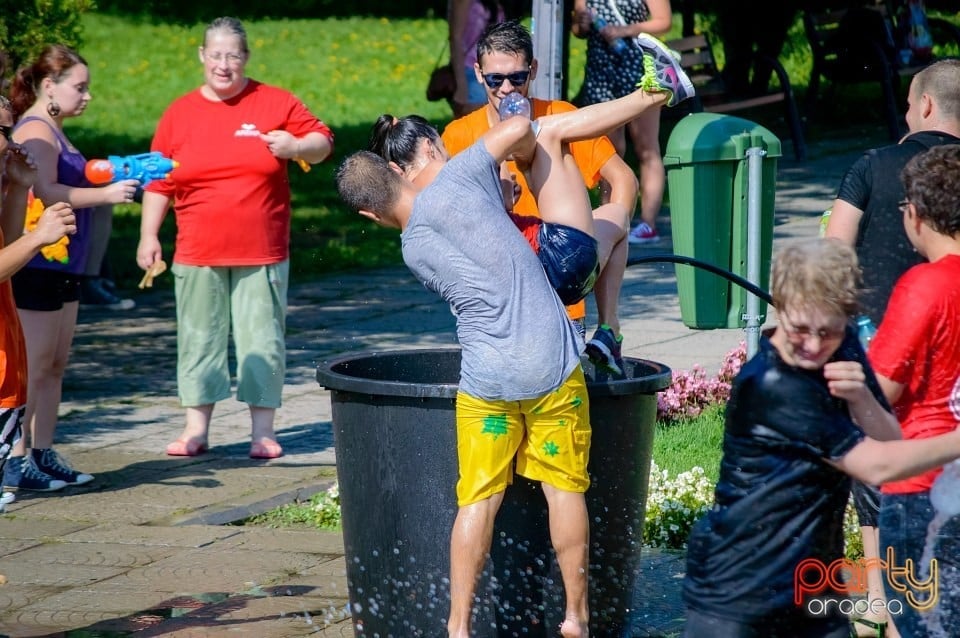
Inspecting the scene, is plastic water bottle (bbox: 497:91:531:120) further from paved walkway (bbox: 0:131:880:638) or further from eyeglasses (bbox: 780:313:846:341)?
eyeglasses (bbox: 780:313:846:341)

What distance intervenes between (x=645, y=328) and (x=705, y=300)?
120 inches

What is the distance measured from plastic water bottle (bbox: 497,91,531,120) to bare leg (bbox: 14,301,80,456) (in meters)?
2.66

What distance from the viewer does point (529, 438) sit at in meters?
4.38

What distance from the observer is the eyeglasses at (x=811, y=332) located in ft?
10.8

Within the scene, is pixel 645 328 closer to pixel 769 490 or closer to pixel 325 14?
pixel 769 490

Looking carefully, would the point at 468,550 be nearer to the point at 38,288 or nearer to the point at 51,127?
the point at 38,288

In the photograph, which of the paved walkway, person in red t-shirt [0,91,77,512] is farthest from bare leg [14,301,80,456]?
person in red t-shirt [0,91,77,512]

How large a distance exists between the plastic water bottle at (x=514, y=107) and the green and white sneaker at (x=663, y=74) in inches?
26.3

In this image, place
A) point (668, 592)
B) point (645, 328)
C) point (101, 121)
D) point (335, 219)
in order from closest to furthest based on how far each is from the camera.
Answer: point (668, 592), point (645, 328), point (335, 219), point (101, 121)

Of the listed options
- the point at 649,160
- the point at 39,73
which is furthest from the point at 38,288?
the point at 649,160

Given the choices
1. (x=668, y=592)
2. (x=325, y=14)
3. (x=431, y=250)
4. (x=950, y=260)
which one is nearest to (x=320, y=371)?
(x=431, y=250)

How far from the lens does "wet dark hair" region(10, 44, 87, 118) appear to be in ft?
22.3

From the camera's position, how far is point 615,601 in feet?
15.3

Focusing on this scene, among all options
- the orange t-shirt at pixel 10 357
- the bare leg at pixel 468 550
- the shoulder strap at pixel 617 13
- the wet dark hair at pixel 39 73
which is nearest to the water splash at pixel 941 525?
the bare leg at pixel 468 550
